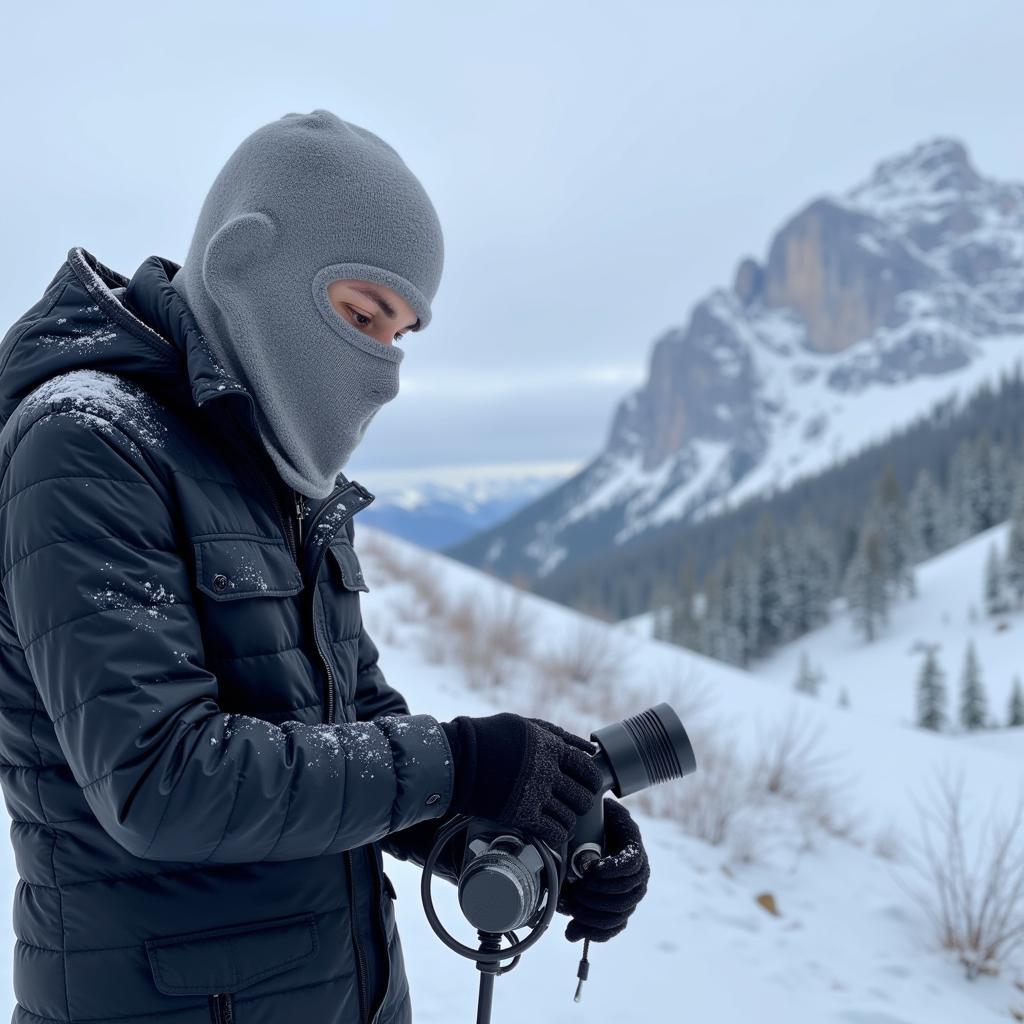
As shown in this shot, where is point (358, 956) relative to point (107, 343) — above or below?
below

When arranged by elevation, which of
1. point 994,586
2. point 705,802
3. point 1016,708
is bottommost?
point 705,802

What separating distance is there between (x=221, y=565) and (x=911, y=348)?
702ft

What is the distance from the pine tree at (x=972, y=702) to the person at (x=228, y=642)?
1590 inches

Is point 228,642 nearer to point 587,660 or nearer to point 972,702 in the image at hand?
point 587,660

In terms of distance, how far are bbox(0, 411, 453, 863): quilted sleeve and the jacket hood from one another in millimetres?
133

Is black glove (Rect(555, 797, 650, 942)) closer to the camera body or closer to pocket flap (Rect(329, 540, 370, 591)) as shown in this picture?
the camera body

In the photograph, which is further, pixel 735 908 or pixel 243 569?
pixel 735 908

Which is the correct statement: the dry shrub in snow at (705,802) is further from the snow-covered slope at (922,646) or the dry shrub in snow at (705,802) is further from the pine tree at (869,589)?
the pine tree at (869,589)

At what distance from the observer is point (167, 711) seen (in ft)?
3.26

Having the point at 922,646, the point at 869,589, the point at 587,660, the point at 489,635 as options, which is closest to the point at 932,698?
the point at 922,646

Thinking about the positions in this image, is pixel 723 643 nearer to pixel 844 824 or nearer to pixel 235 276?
pixel 844 824

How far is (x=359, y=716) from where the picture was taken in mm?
1673

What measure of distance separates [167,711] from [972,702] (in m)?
41.4

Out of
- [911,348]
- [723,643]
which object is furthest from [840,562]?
[911,348]
